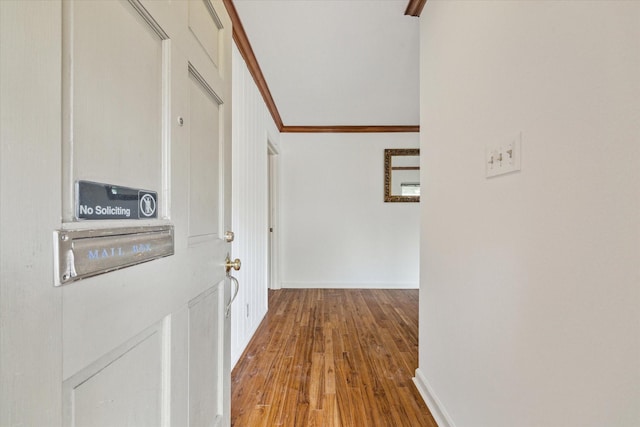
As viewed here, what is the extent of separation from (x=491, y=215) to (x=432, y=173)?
1.99 feet

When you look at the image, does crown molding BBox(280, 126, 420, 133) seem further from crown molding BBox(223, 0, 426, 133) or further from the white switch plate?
the white switch plate

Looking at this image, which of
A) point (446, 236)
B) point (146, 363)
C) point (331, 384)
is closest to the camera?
point (146, 363)

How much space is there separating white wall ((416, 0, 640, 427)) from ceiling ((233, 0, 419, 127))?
27.7 inches

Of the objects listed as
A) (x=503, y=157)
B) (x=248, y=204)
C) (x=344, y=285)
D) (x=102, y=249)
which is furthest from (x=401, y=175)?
(x=102, y=249)

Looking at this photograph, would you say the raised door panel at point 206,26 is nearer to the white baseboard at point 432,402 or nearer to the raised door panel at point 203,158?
the raised door panel at point 203,158

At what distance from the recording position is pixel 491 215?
1.02m

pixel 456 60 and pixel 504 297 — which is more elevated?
pixel 456 60

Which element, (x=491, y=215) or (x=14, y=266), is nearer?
(x=14, y=266)

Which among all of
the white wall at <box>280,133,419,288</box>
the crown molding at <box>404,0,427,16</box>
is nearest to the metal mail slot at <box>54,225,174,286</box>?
the crown molding at <box>404,0,427,16</box>

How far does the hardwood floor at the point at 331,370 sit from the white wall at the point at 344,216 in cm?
95

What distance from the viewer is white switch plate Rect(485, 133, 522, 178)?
872 mm

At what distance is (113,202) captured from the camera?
53 cm

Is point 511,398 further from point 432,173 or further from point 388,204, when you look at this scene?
point 388,204

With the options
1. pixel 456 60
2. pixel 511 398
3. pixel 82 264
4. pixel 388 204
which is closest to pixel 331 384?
pixel 511 398
